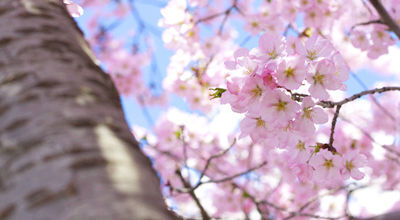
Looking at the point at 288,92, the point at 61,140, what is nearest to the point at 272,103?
the point at 288,92

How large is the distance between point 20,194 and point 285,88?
96 cm

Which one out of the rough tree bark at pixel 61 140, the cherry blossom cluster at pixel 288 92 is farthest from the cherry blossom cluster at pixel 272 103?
the rough tree bark at pixel 61 140

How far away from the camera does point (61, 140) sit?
63cm

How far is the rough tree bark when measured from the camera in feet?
1.83

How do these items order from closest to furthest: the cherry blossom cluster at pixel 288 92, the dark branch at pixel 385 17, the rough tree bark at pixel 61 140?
the rough tree bark at pixel 61 140 < the cherry blossom cluster at pixel 288 92 < the dark branch at pixel 385 17

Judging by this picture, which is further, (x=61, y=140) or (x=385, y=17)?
(x=385, y=17)

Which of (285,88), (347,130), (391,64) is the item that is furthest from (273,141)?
(391,64)

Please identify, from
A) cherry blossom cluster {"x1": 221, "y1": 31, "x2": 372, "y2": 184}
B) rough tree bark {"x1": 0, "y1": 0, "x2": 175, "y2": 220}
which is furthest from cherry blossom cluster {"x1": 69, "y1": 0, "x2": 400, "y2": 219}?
rough tree bark {"x1": 0, "y1": 0, "x2": 175, "y2": 220}

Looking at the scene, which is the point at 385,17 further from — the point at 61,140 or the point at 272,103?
the point at 61,140

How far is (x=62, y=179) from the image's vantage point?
574 millimetres

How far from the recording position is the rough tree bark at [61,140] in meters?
0.56

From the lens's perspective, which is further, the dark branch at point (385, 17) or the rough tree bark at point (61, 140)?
the dark branch at point (385, 17)

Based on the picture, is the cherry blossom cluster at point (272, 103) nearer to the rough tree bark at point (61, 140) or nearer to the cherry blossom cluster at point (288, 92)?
the cherry blossom cluster at point (288, 92)

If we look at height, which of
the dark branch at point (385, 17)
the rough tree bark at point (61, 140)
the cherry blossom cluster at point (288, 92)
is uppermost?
the dark branch at point (385, 17)
